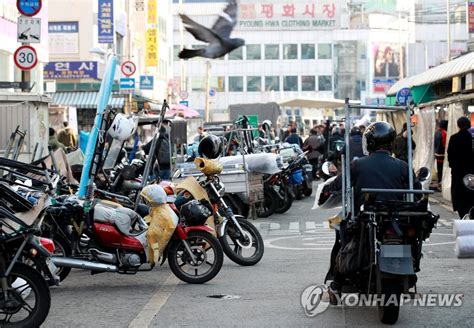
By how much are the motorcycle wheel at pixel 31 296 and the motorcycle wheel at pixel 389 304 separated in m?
2.64

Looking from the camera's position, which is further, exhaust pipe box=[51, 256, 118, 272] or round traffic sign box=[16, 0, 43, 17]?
round traffic sign box=[16, 0, 43, 17]

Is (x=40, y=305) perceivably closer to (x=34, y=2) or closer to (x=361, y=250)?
(x=361, y=250)

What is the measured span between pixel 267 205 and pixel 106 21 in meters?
→ 23.9

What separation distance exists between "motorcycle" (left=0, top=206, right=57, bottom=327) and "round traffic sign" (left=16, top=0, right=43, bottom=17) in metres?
13.5

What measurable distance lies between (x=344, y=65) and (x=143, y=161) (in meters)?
80.5

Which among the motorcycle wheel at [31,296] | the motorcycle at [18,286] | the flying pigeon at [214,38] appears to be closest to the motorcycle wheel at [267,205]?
the flying pigeon at [214,38]

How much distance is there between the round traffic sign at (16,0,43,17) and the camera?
21125mm

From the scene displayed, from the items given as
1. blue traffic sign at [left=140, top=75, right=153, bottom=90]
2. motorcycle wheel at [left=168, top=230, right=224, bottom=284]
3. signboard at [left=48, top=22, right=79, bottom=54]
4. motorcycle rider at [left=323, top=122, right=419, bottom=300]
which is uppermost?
signboard at [left=48, top=22, right=79, bottom=54]

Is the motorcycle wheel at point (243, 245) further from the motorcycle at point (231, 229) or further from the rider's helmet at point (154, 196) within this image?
the rider's helmet at point (154, 196)

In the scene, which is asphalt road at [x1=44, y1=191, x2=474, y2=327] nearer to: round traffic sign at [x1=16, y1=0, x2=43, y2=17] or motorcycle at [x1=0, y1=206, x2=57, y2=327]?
motorcycle at [x1=0, y1=206, x2=57, y2=327]

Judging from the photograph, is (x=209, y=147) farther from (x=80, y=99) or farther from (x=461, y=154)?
(x=80, y=99)

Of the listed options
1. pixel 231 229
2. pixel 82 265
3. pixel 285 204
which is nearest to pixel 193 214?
pixel 231 229

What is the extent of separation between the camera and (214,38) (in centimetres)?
861

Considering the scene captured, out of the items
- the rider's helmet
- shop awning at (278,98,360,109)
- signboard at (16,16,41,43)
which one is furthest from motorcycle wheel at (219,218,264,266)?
shop awning at (278,98,360,109)
